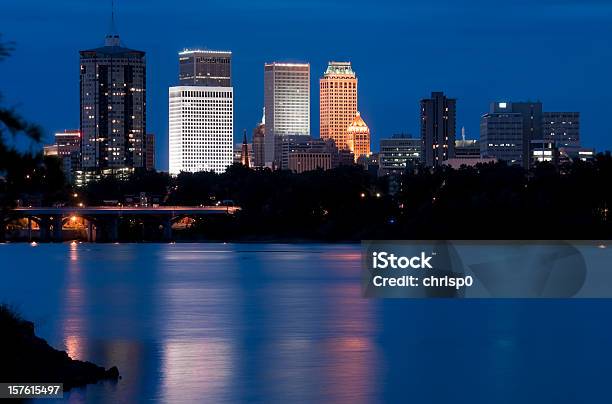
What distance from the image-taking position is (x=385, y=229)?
13575cm

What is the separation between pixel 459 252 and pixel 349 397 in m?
71.4

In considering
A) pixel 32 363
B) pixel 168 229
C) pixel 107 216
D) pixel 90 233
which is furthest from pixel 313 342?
pixel 90 233

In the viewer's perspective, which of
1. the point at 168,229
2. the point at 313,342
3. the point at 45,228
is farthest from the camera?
the point at 45,228

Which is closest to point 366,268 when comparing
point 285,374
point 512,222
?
point 512,222

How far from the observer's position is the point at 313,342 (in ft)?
139

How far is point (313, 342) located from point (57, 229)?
490ft

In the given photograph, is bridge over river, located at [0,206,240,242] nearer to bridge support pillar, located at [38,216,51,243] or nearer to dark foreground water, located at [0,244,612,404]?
bridge support pillar, located at [38,216,51,243]

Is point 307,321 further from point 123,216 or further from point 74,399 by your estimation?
point 123,216

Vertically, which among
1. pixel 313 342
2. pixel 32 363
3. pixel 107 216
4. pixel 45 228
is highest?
pixel 107 216

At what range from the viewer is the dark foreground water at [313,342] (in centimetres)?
3098

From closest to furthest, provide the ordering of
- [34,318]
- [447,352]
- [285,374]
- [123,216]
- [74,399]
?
1. [74,399]
2. [285,374]
3. [447,352]
4. [34,318]
5. [123,216]

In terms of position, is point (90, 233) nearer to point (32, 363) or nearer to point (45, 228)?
point (45, 228)

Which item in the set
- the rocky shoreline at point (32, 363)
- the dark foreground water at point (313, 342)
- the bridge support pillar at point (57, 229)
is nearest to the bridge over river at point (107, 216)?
the bridge support pillar at point (57, 229)

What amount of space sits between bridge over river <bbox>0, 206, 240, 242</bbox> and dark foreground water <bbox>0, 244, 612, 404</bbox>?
93314 millimetres
